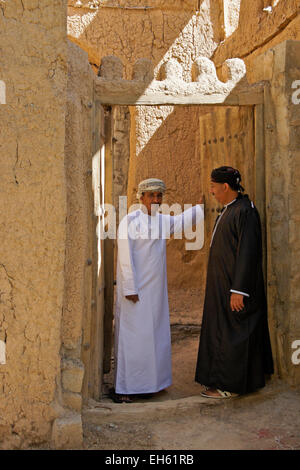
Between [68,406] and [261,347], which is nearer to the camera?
[68,406]

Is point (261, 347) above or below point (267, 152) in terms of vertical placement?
below

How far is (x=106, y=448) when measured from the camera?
3139 mm

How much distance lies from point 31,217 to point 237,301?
157 centimetres

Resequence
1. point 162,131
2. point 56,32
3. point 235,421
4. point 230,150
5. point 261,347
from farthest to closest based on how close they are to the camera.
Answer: point 162,131, point 230,150, point 261,347, point 235,421, point 56,32

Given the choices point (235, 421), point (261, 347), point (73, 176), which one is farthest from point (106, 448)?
point (73, 176)

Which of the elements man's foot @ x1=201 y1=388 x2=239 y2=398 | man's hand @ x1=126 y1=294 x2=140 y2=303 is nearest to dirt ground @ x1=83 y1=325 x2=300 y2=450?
man's foot @ x1=201 y1=388 x2=239 y2=398

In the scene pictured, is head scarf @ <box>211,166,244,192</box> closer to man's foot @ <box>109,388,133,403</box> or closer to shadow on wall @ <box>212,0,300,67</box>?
man's foot @ <box>109,388,133,403</box>

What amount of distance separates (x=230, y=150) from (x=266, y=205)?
730mm

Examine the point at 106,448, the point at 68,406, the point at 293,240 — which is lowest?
the point at 106,448

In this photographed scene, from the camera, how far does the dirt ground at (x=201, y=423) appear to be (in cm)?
322

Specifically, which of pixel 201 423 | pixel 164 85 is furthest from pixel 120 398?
pixel 164 85

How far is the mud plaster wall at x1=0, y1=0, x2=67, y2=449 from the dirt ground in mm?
476

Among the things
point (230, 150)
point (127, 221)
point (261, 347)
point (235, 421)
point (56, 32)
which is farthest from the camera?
point (230, 150)

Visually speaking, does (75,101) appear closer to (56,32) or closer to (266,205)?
(56,32)
